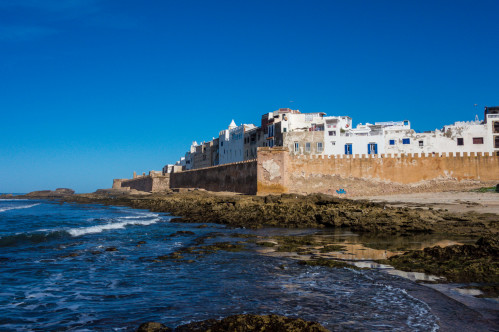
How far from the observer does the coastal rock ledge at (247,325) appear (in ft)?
12.3

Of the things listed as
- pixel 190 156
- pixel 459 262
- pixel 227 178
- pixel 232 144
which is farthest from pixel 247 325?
pixel 190 156

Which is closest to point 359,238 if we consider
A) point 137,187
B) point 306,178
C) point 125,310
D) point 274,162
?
point 125,310

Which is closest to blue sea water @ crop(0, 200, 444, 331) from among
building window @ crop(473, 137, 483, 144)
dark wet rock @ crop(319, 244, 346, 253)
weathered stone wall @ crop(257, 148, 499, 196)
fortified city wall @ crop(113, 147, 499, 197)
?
dark wet rock @ crop(319, 244, 346, 253)

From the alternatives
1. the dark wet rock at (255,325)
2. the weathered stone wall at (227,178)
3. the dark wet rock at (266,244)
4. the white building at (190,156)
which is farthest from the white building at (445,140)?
the white building at (190,156)

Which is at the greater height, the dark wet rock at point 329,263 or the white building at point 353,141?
the white building at point 353,141

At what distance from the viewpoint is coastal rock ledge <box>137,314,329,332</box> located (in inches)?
148

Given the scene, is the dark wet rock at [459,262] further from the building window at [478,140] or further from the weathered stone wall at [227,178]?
the building window at [478,140]

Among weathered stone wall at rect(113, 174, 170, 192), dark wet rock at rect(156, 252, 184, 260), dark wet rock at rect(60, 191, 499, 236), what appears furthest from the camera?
weathered stone wall at rect(113, 174, 170, 192)

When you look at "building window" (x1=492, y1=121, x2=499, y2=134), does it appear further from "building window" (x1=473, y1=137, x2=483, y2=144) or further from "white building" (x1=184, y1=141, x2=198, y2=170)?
"white building" (x1=184, y1=141, x2=198, y2=170)

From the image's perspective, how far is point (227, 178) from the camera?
38.1 meters

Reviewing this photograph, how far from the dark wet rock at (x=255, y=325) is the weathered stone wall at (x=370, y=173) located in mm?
27041

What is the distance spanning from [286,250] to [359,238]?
268 centimetres

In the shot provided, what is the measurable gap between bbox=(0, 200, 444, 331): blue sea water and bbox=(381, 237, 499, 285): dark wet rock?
0.82 meters

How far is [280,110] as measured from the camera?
54.6 m
